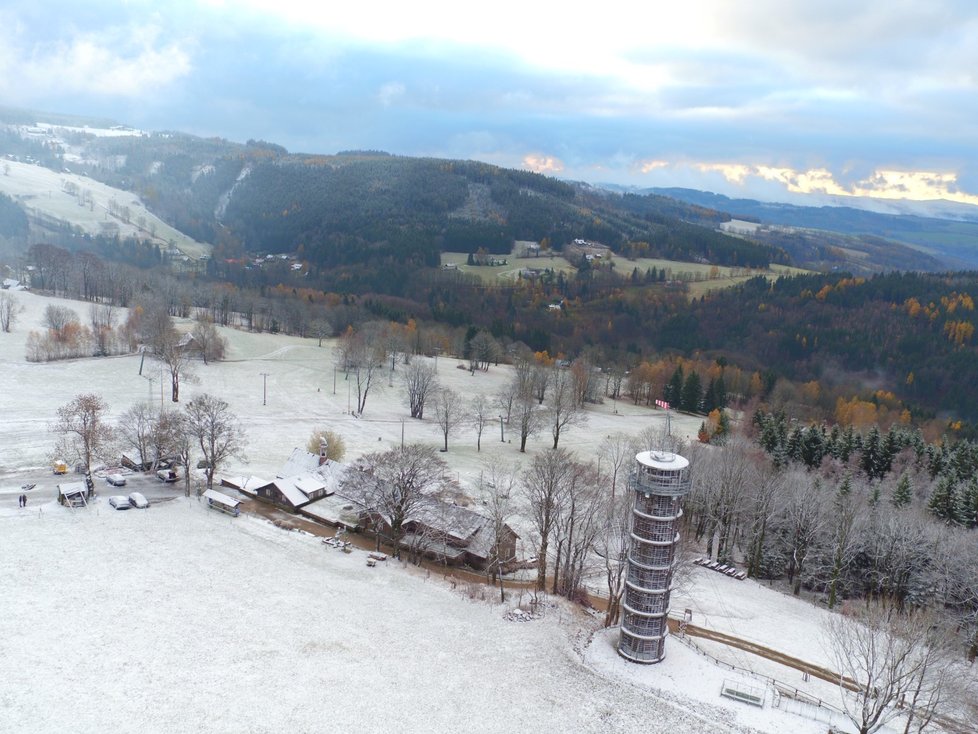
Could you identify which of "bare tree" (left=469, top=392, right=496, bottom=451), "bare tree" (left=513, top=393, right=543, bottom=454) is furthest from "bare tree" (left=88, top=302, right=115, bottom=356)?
"bare tree" (left=513, top=393, right=543, bottom=454)

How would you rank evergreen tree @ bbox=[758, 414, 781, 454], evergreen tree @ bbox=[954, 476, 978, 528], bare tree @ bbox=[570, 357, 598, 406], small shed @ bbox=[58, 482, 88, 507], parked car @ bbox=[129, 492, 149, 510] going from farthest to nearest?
bare tree @ bbox=[570, 357, 598, 406], evergreen tree @ bbox=[758, 414, 781, 454], evergreen tree @ bbox=[954, 476, 978, 528], parked car @ bbox=[129, 492, 149, 510], small shed @ bbox=[58, 482, 88, 507]

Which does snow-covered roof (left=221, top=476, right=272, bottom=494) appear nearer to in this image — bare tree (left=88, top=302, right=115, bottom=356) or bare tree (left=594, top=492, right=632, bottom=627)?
bare tree (left=594, top=492, right=632, bottom=627)

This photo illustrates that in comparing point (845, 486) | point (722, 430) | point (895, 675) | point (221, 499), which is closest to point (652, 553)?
point (895, 675)

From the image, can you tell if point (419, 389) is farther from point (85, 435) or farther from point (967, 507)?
point (967, 507)

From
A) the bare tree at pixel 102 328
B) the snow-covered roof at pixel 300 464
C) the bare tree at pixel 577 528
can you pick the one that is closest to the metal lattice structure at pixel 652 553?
the bare tree at pixel 577 528

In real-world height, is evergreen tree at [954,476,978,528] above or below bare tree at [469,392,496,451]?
above

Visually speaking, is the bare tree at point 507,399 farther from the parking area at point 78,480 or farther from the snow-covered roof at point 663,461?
the snow-covered roof at point 663,461

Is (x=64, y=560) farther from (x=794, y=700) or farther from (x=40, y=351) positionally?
(x=40, y=351)
